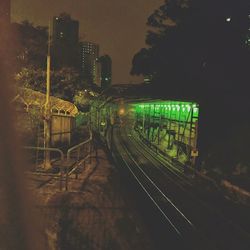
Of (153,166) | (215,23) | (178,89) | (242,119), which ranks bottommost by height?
(153,166)

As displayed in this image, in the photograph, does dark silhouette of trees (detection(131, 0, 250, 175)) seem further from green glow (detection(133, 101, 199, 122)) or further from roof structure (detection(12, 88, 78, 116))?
roof structure (detection(12, 88, 78, 116))

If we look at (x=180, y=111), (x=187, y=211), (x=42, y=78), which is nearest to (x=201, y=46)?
(x=180, y=111)

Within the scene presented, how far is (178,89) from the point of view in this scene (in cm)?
2386

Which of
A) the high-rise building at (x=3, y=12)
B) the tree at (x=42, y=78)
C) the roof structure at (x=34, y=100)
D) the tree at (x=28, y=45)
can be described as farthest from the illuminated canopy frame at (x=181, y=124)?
the high-rise building at (x=3, y=12)

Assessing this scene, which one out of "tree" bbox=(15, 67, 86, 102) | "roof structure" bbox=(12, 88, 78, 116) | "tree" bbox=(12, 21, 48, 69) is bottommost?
"roof structure" bbox=(12, 88, 78, 116)

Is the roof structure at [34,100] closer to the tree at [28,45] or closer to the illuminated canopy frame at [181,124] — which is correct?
the tree at [28,45]

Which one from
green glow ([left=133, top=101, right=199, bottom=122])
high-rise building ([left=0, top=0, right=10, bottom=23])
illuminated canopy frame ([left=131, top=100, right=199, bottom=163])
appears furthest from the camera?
green glow ([left=133, top=101, right=199, bottom=122])

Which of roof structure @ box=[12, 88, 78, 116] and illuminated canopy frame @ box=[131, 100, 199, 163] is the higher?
roof structure @ box=[12, 88, 78, 116]

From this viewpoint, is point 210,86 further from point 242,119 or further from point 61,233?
point 61,233

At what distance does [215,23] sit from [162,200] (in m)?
12.3

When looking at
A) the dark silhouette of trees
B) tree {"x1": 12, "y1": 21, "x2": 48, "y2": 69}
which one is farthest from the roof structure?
the dark silhouette of trees

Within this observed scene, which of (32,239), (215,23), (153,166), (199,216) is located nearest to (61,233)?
(32,239)

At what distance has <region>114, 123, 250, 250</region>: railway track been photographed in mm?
9095

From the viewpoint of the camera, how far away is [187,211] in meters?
11.5
